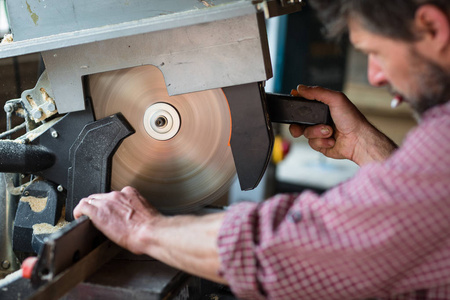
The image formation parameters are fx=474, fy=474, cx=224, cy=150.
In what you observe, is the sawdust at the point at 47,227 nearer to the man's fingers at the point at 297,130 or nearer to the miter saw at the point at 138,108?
the miter saw at the point at 138,108

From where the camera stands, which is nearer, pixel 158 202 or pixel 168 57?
pixel 168 57

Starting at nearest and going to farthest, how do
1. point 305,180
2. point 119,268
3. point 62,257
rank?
point 62,257
point 119,268
point 305,180

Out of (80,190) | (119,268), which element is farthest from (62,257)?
(80,190)

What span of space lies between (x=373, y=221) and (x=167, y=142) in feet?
2.04

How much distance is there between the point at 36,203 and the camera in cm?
131

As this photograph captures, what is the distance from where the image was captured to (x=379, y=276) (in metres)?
0.85

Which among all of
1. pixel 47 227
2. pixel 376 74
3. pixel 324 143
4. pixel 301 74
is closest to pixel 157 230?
pixel 47 227

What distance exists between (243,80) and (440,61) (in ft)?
1.43

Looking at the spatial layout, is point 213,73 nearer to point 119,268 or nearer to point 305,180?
point 119,268

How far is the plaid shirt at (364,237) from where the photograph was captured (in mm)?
817

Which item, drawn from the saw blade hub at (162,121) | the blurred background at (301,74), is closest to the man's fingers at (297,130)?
the saw blade hub at (162,121)

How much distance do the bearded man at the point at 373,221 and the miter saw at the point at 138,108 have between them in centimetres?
24

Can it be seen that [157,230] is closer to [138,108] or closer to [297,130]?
[138,108]

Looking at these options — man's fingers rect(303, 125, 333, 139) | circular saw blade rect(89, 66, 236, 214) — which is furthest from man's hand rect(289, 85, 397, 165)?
circular saw blade rect(89, 66, 236, 214)
